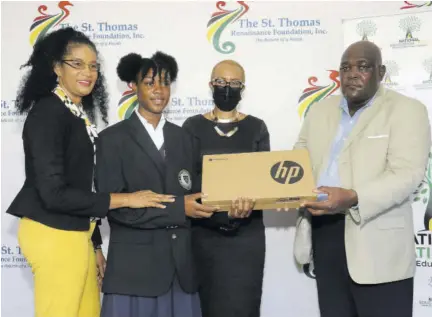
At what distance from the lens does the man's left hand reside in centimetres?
222

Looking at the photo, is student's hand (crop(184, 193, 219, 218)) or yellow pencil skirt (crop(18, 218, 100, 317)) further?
student's hand (crop(184, 193, 219, 218))

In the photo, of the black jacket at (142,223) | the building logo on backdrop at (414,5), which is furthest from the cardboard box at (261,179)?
the building logo on backdrop at (414,5)

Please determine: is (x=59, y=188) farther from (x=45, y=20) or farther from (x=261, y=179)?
(x=45, y=20)

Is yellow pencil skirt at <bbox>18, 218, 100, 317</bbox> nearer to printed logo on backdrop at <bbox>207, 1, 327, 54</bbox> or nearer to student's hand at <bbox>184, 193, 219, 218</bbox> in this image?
student's hand at <bbox>184, 193, 219, 218</bbox>

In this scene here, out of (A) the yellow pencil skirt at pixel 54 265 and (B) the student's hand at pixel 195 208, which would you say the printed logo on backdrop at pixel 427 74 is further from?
(A) the yellow pencil skirt at pixel 54 265

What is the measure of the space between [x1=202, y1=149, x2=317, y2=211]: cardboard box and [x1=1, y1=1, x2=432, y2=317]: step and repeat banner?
1.33m

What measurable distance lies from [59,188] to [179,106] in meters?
1.71

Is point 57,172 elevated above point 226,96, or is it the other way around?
point 226,96

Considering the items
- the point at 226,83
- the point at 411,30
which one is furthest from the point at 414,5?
the point at 226,83

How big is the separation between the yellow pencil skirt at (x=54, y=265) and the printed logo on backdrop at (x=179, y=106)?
1.64m

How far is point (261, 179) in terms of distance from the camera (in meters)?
2.25

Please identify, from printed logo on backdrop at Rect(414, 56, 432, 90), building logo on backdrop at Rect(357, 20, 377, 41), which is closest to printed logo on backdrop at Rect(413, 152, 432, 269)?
printed logo on backdrop at Rect(414, 56, 432, 90)

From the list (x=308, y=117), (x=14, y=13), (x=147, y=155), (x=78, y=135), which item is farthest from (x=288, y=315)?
(x=14, y=13)

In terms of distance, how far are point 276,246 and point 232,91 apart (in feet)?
4.66
